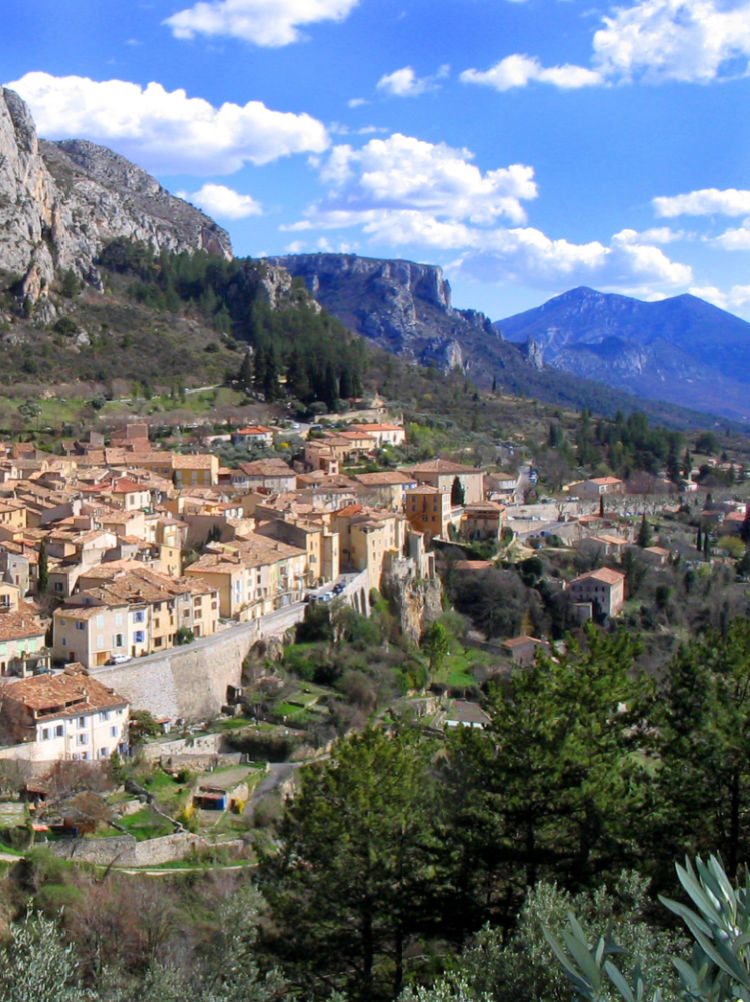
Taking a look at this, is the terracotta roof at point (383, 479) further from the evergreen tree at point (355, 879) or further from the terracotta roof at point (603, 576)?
the evergreen tree at point (355, 879)

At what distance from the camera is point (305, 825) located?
14.0m

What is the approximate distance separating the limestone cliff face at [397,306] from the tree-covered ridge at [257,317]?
234 ft

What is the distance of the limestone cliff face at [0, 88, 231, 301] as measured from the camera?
75.4 metres

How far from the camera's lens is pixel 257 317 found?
275ft

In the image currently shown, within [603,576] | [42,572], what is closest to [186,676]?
[42,572]

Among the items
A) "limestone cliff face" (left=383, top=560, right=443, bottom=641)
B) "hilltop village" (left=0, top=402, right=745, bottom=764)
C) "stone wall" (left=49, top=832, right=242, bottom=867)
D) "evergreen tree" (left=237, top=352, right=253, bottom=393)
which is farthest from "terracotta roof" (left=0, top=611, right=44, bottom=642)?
"evergreen tree" (left=237, top=352, right=253, bottom=393)

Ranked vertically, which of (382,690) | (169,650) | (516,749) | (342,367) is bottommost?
(382,690)

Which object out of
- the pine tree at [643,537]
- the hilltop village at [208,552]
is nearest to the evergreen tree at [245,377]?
the hilltop village at [208,552]

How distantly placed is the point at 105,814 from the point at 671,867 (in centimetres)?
1255

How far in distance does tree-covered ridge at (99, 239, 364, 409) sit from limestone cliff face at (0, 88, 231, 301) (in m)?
4.57

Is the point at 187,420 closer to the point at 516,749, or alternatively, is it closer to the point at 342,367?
the point at 342,367

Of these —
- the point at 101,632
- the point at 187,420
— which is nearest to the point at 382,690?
the point at 101,632

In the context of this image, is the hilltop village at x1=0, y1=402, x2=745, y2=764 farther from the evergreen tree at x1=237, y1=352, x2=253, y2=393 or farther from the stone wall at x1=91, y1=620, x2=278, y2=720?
the evergreen tree at x1=237, y1=352, x2=253, y2=393

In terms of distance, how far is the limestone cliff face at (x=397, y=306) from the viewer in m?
173
